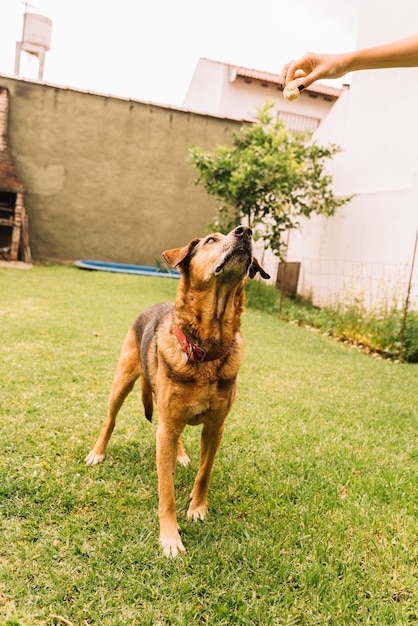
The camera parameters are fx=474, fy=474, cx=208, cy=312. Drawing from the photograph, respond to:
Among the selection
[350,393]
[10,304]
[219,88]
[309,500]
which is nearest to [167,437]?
[309,500]

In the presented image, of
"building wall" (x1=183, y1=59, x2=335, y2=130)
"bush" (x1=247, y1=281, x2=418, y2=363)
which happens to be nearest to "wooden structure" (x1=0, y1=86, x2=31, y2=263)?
"bush" (x1=247, y1=281, x2=418, y2=363)

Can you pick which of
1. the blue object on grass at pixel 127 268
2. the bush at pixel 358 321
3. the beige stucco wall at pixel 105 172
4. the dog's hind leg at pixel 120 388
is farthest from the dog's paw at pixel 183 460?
the beige stucco wall at pixel 105 172

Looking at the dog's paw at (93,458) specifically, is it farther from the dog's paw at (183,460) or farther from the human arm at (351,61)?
the human arm at (351,61)

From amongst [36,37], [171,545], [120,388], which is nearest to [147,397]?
[120,388]

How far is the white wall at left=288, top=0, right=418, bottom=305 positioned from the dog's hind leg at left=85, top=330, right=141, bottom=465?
5806 mm

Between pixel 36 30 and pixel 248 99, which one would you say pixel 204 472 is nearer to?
pixel 248 99

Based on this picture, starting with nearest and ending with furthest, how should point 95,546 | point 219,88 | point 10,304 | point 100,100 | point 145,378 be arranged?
point 95,546
point 145,378
point 10,304
point 100,100
point 219,88

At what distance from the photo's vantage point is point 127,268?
1415cm

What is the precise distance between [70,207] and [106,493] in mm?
12824

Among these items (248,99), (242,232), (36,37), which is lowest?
(242,232)

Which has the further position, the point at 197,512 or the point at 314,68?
the point at 197,512

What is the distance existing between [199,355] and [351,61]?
1421 millimetres

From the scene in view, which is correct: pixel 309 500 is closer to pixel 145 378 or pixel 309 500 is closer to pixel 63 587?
pixel 145 378

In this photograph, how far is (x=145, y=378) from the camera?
9.18ft
